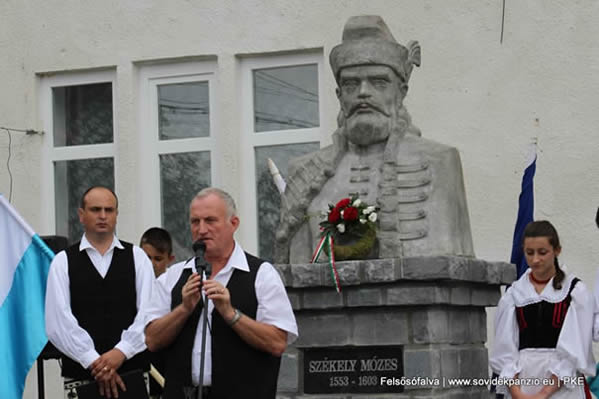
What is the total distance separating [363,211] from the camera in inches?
346

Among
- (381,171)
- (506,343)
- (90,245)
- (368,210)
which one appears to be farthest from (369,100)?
(90,245)

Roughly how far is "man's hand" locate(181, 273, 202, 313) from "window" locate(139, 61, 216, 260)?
618 centimetres

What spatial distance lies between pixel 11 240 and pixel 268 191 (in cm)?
362

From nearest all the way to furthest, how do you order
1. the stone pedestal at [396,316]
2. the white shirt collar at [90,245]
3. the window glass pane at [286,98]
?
1. the white shirt collar at [90,245]
2. the stone pedestal at [396,316]
3. the window glass pane at [286,98]

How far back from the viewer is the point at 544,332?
8094mm

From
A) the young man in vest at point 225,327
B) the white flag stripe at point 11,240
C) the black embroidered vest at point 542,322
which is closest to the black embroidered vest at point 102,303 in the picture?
the white flag stripe at point 11,240

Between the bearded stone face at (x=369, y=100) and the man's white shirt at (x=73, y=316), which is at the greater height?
the bearded stone face at (x=369, y=100)

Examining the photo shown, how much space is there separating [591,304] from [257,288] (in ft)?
7.93

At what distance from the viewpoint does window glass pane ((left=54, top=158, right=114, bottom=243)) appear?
42.5ft

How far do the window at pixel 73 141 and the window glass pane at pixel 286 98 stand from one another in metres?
1.41

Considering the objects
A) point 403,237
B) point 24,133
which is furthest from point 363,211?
point 24,133

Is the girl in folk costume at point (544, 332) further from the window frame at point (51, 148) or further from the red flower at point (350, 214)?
the window frame at point (51, 148)

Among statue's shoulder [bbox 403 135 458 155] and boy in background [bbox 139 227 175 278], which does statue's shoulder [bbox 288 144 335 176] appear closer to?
statue's shoulder [bbox 403 135 458 155]

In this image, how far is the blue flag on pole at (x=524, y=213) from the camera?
32.3 feet
